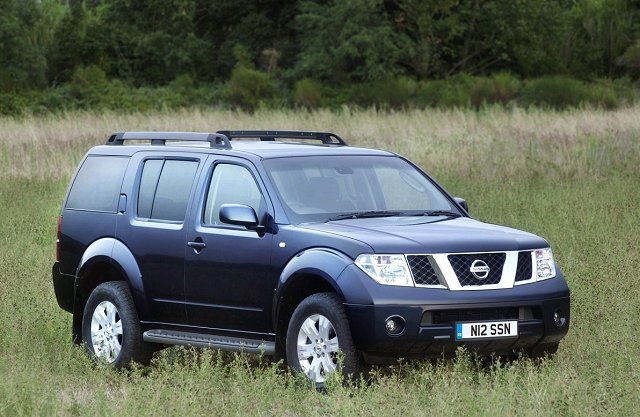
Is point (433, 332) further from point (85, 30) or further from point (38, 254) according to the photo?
point (85, 30)

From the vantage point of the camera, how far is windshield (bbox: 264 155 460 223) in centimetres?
953

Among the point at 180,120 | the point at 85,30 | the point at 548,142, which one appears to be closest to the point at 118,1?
the point at 85,30

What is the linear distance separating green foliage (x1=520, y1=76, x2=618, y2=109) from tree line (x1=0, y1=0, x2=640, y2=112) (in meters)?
3.92

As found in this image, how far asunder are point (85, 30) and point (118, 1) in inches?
80.6

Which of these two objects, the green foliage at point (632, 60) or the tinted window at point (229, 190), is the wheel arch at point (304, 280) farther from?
the green foliage at point (632, 60)

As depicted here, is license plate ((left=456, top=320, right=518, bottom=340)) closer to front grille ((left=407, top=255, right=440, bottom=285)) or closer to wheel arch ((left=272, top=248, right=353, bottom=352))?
front grille ((left=407, top=255, right=440, bottom=285))

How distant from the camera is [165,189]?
1034 centimetres

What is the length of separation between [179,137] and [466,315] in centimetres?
295

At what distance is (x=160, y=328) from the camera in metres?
10.2

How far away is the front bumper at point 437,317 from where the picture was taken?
8469 millimetres

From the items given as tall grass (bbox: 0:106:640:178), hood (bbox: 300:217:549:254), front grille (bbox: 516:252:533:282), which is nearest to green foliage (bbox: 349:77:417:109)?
tall grass (bbox: 0:106:640:178)

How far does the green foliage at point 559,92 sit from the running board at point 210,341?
131ft

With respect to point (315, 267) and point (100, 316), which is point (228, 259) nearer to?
point (315, 267)

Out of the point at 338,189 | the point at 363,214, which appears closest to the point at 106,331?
the point at 338,189
